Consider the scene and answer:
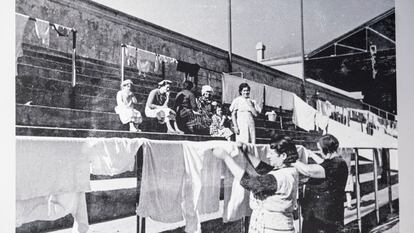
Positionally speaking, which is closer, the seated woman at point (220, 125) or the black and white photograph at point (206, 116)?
the black and white photograph at point (206, 116)

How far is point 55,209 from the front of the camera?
1.68 metres

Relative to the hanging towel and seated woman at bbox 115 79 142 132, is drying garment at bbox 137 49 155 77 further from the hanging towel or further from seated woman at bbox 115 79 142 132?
the hanging towel

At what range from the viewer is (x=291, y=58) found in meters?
2.66

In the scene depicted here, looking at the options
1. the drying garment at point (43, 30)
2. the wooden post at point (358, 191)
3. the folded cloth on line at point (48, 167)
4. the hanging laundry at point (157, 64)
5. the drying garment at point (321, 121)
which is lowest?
the wooden post at point (358, 191)

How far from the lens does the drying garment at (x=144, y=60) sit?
6.48ft

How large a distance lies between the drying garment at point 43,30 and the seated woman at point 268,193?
1057 mm

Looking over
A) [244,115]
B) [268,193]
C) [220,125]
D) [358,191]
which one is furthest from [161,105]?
[358,191]

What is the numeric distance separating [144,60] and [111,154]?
1.45 feet

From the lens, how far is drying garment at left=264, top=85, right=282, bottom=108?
2512 millimetres

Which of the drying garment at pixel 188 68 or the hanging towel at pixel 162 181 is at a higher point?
the drying garment at pixel 188 68

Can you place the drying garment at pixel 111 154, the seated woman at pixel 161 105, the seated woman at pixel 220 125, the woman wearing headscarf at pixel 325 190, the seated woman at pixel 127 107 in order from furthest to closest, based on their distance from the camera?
the woman wearing headscarf at pixel 325 190, the seated woman at pixel 220 125, the seated woman at pixel 161 105, the seated woman at pixel 127 107, the drying garment at pixel 111 154

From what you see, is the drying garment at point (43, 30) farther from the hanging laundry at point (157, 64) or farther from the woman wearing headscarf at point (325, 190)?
the woman wearing headscarf at point (325, 190)

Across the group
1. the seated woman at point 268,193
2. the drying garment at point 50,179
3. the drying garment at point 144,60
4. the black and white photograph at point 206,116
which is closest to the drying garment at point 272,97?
the black and white photograph at point 206,116

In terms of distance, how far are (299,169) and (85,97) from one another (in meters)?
1.33
